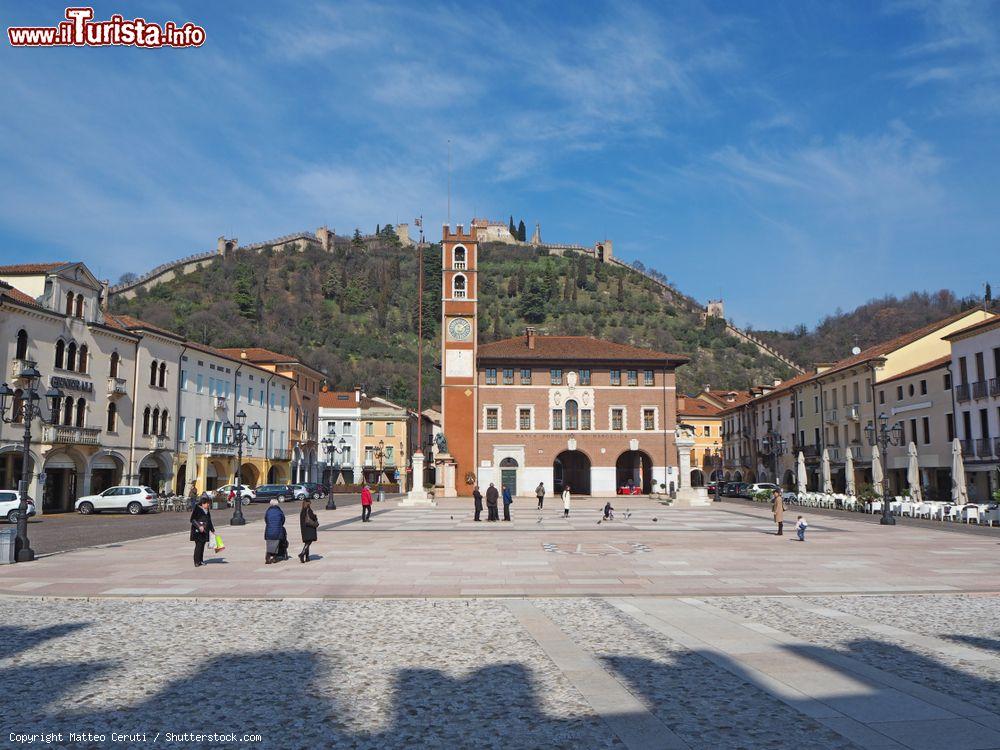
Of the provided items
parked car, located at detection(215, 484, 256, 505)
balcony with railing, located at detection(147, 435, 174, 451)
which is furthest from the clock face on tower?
balcony with railing, located at detection(147, 435, 174, 451)

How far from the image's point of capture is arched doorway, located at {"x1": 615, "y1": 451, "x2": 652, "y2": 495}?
6612 centimetres

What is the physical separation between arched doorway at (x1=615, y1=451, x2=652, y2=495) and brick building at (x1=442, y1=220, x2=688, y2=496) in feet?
10.7

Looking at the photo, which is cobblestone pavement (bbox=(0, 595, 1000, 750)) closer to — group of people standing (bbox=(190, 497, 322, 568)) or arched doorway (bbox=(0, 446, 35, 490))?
group of people standing (bbox=(190, 497, 322, 568))

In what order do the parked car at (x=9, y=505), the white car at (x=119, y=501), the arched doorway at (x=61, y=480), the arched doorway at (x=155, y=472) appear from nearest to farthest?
the parked car at (x=9, y=505) < the white car at (x=119, y=501) < the arched doorway at (x=61, y=480) < the arched doorway at (x=155, y=472)

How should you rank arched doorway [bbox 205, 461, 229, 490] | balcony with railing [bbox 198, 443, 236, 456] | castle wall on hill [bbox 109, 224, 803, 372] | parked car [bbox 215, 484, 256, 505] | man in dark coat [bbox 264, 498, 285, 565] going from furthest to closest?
castle wall on hill [bbox 109, 224, 803, 372] → arched doorway [bbox 205, 461, 229, 490] → balcony with railing [bbox 198, 443, 236, 456] → parked car [bbox 215, 484, 256, 505] → man in dark coat [bbox 264, 498, 285, 565]

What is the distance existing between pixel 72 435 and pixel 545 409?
110 ft

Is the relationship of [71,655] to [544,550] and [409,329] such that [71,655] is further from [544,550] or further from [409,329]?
[409,329]

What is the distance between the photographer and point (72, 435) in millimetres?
41281

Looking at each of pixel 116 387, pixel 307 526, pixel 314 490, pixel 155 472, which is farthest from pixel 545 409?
pixel 307 526

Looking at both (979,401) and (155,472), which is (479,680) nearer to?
(979,401)

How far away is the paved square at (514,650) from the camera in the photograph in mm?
6410

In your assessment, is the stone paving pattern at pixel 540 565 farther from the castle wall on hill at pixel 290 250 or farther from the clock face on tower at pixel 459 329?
the castle wall on hill at pixel 290 250

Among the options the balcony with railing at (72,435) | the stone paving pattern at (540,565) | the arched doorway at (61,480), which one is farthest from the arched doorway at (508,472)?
the stone paving pattern at (540,565)

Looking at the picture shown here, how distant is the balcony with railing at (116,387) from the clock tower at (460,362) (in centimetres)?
2350
